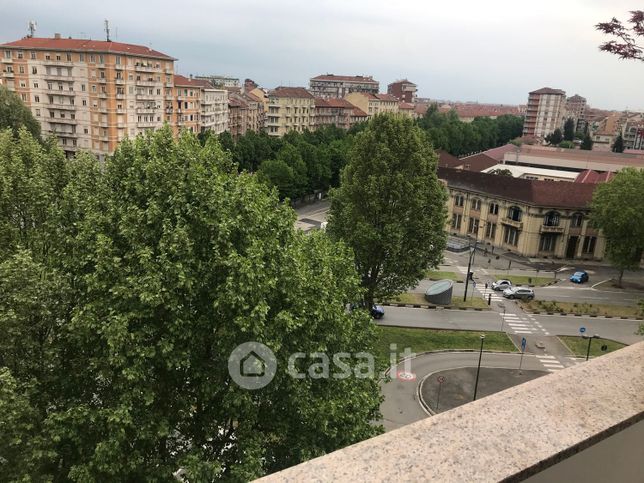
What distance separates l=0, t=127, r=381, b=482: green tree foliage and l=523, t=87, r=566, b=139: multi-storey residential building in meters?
175

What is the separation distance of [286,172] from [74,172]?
49.6m

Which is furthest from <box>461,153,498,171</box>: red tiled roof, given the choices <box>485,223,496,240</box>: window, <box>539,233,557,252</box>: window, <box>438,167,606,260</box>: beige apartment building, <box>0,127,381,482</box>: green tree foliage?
<box>0,127,381,482</box>: green tree foliage

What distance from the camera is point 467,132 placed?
119 meters

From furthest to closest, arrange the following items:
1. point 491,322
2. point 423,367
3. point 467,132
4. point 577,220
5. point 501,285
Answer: point 467,132, point 577,220, point 501,285, point 491,322, point 423,367

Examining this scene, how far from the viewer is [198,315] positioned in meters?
12.0

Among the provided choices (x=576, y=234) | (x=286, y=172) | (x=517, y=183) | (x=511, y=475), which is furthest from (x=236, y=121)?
(x=511, y=475)

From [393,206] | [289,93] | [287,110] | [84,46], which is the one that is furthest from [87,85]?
[393,206]

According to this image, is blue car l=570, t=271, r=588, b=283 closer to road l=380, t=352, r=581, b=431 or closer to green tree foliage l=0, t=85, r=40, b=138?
road l=380, t=352, r=581, b=431

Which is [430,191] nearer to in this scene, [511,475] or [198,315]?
[198,315]

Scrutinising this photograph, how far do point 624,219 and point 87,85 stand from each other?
59.7m

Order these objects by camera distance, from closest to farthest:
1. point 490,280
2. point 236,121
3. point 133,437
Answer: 1. point 133,437
2. point 490,280
3. point 236,121

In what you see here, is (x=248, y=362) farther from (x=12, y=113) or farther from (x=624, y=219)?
(x=12, y=113)

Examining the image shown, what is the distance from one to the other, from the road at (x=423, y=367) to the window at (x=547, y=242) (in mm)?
25744

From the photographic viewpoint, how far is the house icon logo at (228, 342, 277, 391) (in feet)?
37.7
